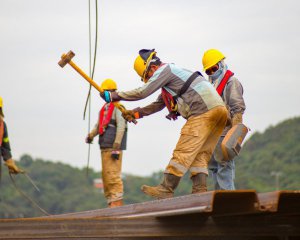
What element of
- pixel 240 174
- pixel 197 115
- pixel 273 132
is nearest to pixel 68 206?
pixel 240 174

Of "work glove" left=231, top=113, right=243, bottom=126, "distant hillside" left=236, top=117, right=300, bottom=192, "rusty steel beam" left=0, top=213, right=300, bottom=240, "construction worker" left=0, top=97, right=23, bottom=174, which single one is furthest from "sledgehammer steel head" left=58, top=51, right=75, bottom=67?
"distant hillside" left=236, top=117, right=300, bottom=192

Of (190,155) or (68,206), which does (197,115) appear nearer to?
(190,155)

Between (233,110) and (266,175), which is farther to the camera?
(266,175)

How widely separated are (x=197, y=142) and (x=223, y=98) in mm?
1708

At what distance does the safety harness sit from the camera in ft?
44.1

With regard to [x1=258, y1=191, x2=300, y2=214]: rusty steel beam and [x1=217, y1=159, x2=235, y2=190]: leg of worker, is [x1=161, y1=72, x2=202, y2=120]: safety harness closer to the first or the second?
[x1=217, y1=159, x2=235, y2=190]: leg of worker

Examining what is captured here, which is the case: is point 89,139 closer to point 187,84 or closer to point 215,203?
point 187,84

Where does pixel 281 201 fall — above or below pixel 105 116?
below

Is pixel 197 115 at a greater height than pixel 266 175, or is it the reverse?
pixel 197 115

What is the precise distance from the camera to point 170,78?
43.9 feet

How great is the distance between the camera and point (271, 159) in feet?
243

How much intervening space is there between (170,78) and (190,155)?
900 mm

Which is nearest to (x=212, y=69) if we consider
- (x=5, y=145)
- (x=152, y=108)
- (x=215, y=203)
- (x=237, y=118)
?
(x=237, y=118)

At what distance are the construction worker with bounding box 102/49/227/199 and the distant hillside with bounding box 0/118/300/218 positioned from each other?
153 ft
